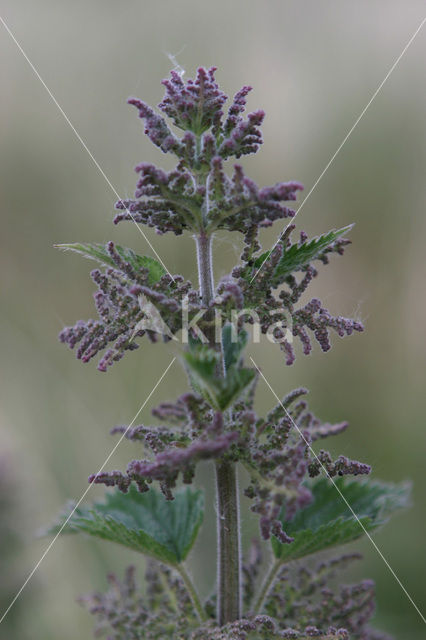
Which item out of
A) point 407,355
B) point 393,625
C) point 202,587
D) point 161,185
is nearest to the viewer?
point 161,185

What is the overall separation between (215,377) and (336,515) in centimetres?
77

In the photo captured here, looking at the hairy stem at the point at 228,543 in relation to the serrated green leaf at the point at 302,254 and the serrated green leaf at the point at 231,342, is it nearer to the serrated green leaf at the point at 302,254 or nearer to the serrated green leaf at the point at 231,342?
the serrated green leaf at the point at 231,342

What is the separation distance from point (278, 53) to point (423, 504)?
3.26 metres

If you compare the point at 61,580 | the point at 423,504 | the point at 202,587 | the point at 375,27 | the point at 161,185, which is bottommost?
the point at 61,580

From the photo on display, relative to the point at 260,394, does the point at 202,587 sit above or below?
below

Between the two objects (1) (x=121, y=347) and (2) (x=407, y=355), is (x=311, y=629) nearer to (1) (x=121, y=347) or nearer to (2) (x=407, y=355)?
(1) (x=121, y=347)

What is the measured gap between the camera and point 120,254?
1.35m

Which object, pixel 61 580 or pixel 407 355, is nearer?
pixel 61 580

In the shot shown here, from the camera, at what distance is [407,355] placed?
391 centimetres

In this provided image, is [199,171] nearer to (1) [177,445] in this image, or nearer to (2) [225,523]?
(1) [177,445]

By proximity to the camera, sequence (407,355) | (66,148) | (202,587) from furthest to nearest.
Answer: (66,148), (407,355), (202,587)

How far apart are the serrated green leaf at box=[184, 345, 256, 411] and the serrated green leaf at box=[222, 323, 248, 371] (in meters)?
0.05

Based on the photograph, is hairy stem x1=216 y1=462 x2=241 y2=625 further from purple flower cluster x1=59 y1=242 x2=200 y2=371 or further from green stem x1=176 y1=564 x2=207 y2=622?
purple flower cluster x1=59 y1=242 x2=200 y2=371

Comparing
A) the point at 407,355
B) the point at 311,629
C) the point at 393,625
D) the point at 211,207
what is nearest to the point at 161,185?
the point at 211,207
